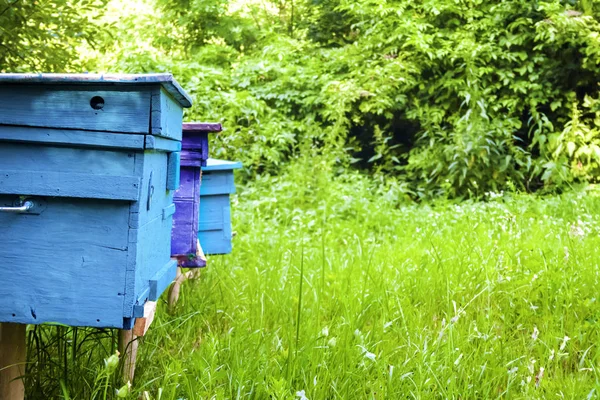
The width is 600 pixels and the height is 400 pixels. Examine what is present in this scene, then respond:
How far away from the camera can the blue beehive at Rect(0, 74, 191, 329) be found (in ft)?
4.49

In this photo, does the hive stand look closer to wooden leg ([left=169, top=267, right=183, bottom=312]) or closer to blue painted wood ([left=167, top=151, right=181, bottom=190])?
blue painted wood ([left=167, top=151, right=181, bottom=190])

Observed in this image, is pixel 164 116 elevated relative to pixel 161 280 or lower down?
elevated

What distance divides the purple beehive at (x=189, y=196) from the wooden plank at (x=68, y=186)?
79 cm

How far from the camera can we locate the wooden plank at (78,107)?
1.38m

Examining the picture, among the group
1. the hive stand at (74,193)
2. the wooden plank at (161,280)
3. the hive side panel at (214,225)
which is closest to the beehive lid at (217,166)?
the hive side panel at (214,225)

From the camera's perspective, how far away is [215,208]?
2680mm

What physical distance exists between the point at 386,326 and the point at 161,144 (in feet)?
3.97

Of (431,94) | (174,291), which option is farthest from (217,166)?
(431,94)

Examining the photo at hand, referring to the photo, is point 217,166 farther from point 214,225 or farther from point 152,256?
point 152,256

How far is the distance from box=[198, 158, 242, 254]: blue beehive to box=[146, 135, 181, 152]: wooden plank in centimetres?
85

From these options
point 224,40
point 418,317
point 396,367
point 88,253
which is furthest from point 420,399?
point 224,40

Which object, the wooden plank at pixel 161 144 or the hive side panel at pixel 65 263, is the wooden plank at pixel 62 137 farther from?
the hive side panel at pixel 65 263

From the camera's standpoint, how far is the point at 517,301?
2.56 m

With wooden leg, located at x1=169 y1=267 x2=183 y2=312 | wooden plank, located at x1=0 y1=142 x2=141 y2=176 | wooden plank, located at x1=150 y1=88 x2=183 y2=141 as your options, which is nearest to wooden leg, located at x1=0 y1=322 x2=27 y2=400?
wooden plank, located at x1=0 y1=142 x2=141 y2=176
